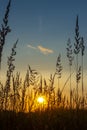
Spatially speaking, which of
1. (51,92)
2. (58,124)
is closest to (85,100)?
(51,92)

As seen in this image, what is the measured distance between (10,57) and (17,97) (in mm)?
2404

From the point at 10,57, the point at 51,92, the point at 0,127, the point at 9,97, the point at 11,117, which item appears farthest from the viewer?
the point at 10,57

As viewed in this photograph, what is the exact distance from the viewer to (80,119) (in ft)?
16.1

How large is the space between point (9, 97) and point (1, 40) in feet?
4.29

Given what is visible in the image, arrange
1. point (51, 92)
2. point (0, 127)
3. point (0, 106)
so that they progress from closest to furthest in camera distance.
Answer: point (0, 127) < point (0, 106) < point (51, 92)

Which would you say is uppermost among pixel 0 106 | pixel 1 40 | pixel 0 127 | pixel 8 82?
pixel 1 40

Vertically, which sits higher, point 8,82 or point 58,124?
point 8,82

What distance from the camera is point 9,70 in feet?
24.9

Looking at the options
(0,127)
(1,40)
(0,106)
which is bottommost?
(0,127)

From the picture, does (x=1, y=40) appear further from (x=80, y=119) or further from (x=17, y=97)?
(x=80, y=119)

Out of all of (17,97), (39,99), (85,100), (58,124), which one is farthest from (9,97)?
(85,100)

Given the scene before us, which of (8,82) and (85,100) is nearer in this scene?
(8,82)

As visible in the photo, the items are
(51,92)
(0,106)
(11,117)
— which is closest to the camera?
(11,117)

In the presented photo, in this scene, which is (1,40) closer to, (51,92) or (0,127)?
(51,92)
